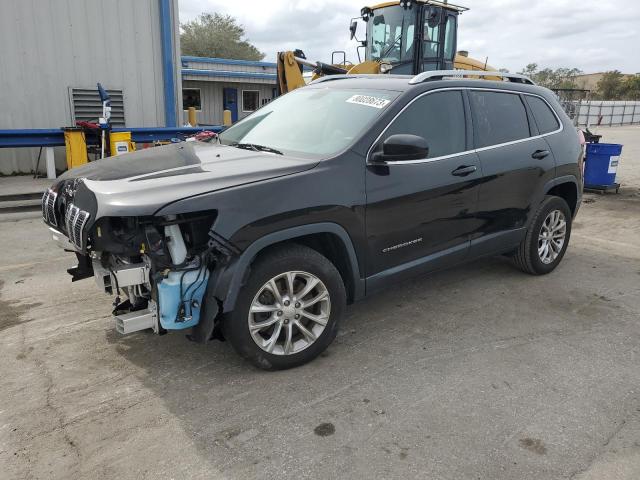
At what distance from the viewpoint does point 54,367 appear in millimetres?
3379

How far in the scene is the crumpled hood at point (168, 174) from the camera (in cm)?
282

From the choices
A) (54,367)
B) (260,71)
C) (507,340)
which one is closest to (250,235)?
(54,367)

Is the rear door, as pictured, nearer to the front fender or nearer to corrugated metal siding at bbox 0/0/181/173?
the front fender

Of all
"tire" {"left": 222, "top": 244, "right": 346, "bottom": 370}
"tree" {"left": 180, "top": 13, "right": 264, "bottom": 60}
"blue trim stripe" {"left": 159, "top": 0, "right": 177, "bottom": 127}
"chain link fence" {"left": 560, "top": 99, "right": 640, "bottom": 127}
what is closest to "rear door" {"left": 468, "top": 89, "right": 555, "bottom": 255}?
"tire" {"left": 222, "top": 244, "right": 346, "bottom": 370}

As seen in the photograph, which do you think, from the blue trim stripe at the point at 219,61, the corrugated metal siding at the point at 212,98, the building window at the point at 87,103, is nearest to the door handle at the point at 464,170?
the building window at the point at 87,103

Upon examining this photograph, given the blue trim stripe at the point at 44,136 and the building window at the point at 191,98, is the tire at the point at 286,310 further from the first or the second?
the building window at the point at 191,98

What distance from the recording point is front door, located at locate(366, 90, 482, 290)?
3.60 metres

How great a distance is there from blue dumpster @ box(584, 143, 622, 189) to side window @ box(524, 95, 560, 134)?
5549mm

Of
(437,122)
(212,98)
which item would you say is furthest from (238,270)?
(212,98)

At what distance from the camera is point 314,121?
13.1 ft

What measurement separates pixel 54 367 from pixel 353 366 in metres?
1.93

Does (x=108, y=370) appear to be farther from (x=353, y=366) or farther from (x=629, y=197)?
(x=629, y=197)

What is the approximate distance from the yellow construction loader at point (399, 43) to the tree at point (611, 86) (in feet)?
195

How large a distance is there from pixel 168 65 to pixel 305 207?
977 cm
